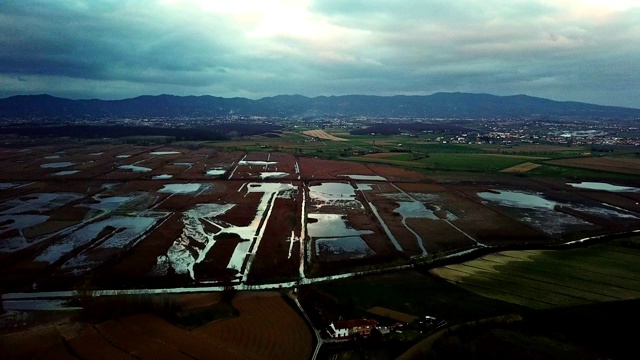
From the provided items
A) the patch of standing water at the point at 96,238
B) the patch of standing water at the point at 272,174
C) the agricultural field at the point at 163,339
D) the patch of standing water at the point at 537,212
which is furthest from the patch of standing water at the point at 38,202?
the patch of standing water at the point at 537,212

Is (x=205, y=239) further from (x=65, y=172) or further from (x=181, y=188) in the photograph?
(x=65, y=172)

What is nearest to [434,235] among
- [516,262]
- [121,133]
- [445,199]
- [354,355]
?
[516,262]

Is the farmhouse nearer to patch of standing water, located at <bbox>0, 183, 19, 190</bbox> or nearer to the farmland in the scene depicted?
the farmland

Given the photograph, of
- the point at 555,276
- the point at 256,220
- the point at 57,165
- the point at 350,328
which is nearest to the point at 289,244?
the point at 256,220

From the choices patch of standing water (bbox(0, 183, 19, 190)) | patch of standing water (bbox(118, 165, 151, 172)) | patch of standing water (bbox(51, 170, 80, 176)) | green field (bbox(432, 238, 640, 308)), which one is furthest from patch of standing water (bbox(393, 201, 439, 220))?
patch of standing water (bbox(51, 170, 80, 176))

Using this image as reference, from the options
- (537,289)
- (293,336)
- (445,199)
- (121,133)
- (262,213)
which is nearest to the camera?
(293,336)

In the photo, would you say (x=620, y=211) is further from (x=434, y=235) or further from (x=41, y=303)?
(x=41, y=303)

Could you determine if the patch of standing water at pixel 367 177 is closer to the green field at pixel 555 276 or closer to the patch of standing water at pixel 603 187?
the patch of standing water at pixel 603 187
